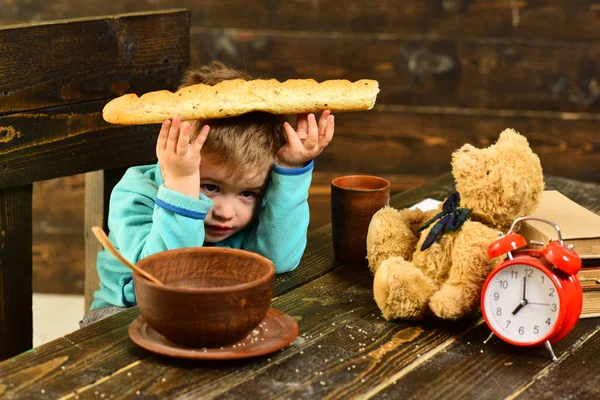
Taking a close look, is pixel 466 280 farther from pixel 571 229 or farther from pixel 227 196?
pixel 227 196

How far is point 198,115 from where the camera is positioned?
→ 4.66 ft

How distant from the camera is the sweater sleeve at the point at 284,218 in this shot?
65.7 inches

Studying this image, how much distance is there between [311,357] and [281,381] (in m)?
0.08

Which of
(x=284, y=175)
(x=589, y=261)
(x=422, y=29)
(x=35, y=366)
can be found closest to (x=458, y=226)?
(x=589, y=261)

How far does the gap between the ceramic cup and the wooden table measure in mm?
265

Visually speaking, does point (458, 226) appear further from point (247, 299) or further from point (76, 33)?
point (76, 33)

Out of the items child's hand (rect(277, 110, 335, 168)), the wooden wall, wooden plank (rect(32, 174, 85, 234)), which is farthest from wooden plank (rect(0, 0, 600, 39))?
child's hand (rect(277, 110, 335, 168))

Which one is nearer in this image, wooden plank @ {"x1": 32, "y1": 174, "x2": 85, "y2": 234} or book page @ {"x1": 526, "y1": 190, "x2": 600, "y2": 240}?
book page @ {"x1": 526, "y1": 190, "x2": 600, "y2": 240}

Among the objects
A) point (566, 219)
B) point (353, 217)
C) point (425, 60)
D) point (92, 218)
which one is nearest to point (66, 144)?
point (92, 218)

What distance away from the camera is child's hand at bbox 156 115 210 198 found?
1.43 m

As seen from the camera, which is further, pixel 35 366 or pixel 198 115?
pixel 198 115

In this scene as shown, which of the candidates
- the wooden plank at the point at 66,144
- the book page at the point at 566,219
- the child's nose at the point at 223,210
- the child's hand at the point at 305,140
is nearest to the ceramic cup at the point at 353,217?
the child's hand at the point at 305,140

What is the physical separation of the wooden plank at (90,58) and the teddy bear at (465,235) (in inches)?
35.6

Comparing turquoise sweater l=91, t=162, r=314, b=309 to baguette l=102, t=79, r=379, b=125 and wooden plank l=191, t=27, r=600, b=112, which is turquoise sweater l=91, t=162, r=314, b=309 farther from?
wooden plank l=191, t=27, r=600, b=112
